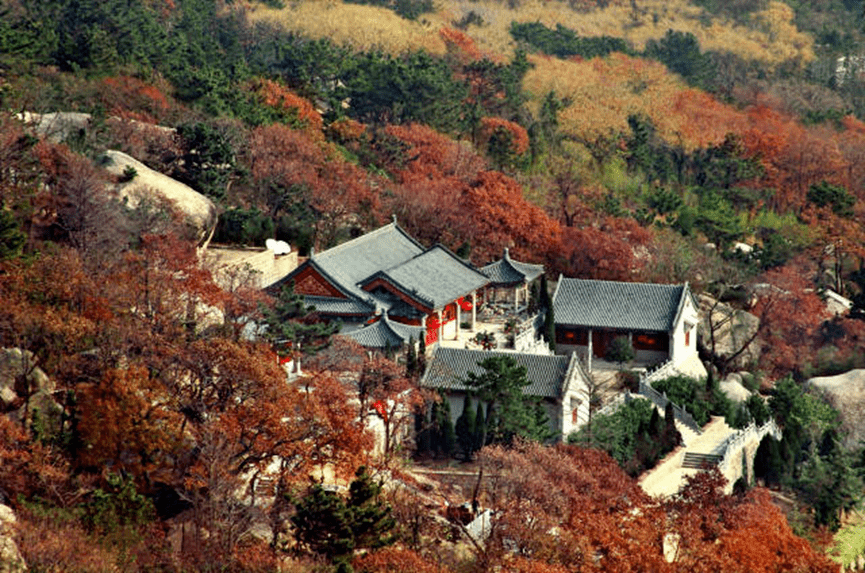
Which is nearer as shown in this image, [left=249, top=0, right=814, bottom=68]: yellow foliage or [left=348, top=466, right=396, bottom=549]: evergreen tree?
[left=348, top=466, right=396, bottom=549]: evergreen tree

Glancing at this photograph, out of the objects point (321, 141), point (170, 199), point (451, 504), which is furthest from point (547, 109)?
point (451, 504)

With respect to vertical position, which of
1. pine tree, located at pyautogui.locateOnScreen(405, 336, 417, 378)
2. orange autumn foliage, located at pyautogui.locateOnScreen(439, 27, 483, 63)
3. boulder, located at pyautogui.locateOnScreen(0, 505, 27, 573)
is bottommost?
orange autumn foliage, located at pyautogui.locateOnScreen(439, 27, 483, 63)

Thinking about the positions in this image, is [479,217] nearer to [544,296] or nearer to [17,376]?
[544,296]

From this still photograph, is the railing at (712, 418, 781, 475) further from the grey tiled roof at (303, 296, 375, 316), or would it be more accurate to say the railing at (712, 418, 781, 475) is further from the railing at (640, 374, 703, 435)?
the grey tiled roof at (303, 296, 375, 316)

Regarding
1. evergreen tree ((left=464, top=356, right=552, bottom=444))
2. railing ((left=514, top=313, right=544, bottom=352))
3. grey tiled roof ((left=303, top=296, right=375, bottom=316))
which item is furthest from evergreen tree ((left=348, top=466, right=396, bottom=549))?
railing ((left=514, top=313, right=544, bottom=352))

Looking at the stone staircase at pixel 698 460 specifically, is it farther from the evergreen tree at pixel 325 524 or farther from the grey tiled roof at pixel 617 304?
the evergreen tree at pixel 325 524

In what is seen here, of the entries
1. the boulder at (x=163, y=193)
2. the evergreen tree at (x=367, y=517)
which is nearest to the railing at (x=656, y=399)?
the boulder at (x=163, y=193)

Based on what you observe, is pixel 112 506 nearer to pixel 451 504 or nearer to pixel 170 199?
pixel 451 504
